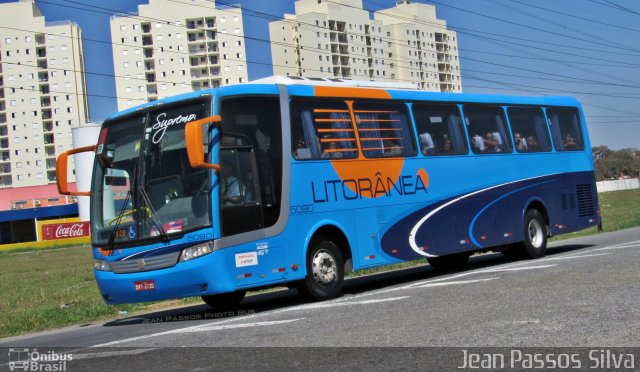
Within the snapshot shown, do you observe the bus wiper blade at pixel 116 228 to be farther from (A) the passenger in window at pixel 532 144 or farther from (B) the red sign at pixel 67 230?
(B) the red sign at pixel 67 230

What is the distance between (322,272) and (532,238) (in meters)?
7.55

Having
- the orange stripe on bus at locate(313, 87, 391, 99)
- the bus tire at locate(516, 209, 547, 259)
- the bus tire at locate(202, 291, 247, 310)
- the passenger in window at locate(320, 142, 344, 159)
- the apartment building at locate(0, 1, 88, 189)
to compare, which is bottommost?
the bus tire at locate(202, 291, 247, 310)

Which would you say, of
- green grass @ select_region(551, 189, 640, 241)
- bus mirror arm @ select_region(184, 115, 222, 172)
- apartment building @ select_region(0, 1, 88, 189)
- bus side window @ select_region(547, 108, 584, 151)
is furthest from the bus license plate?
apartment building @ select_region(0, 1, 88, 189)

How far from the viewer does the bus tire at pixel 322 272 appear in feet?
44.5

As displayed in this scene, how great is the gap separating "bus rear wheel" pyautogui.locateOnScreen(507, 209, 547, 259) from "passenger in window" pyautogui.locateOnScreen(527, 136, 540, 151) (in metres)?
1.44

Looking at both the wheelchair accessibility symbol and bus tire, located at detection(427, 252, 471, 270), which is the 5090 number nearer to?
the wheelchair accessibility symbol

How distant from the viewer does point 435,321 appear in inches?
356

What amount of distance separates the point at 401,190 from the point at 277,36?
127 metres

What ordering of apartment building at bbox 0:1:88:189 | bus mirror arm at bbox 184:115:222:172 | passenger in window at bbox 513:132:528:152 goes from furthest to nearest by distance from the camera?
apartment building at bbox 0:1:88:189, passenger in window at bbox 513:132:528:152, bus mirror arm at bbox 184:115:222:172

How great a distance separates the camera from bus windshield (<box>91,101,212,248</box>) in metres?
12.4

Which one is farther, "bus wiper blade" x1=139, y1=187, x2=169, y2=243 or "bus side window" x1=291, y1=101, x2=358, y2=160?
"bus side window" x1=291, y1=101, x2=358, y2=160

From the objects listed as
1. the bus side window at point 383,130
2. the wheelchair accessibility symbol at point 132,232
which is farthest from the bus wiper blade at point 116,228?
the bus side window at point 383,130

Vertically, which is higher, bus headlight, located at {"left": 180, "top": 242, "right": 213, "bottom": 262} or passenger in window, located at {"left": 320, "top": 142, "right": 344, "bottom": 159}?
passenger in window, located at {"left": 320, "top": 142, "right": 344, "bottom": 159}

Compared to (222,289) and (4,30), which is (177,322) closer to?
(222,289)
